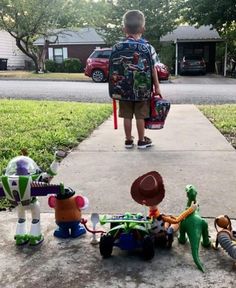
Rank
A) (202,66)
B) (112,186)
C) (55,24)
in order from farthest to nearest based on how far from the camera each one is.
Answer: (55,24) < (202,66) < (112,186)

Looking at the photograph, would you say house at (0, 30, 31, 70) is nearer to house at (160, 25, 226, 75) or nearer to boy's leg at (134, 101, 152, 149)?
house at (160, 25, 226, 75)

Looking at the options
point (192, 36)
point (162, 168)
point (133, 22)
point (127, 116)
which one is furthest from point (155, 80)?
point (192, 36)

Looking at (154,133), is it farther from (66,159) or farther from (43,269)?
(43,269)

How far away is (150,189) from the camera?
241 centimetres

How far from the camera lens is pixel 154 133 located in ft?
19.6

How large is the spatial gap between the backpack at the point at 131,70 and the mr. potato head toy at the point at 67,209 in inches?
92.9

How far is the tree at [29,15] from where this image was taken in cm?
2694

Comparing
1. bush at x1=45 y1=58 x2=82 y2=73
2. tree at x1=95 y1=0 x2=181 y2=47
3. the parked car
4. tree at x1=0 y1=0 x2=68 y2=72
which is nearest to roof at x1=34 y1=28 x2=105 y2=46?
bush at x1=45 y1=58 x2=82 y2=73

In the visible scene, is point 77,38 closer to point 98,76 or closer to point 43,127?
point 98,76

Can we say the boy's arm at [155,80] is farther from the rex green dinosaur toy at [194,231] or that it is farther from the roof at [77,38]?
the roof at [77,38]

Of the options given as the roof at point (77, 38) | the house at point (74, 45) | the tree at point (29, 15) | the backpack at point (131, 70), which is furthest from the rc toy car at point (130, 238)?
the house at point (74, 45)

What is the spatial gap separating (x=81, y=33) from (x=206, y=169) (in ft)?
120

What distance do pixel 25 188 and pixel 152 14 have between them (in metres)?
29.9

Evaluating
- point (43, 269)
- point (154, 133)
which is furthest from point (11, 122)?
point (43, 269)
